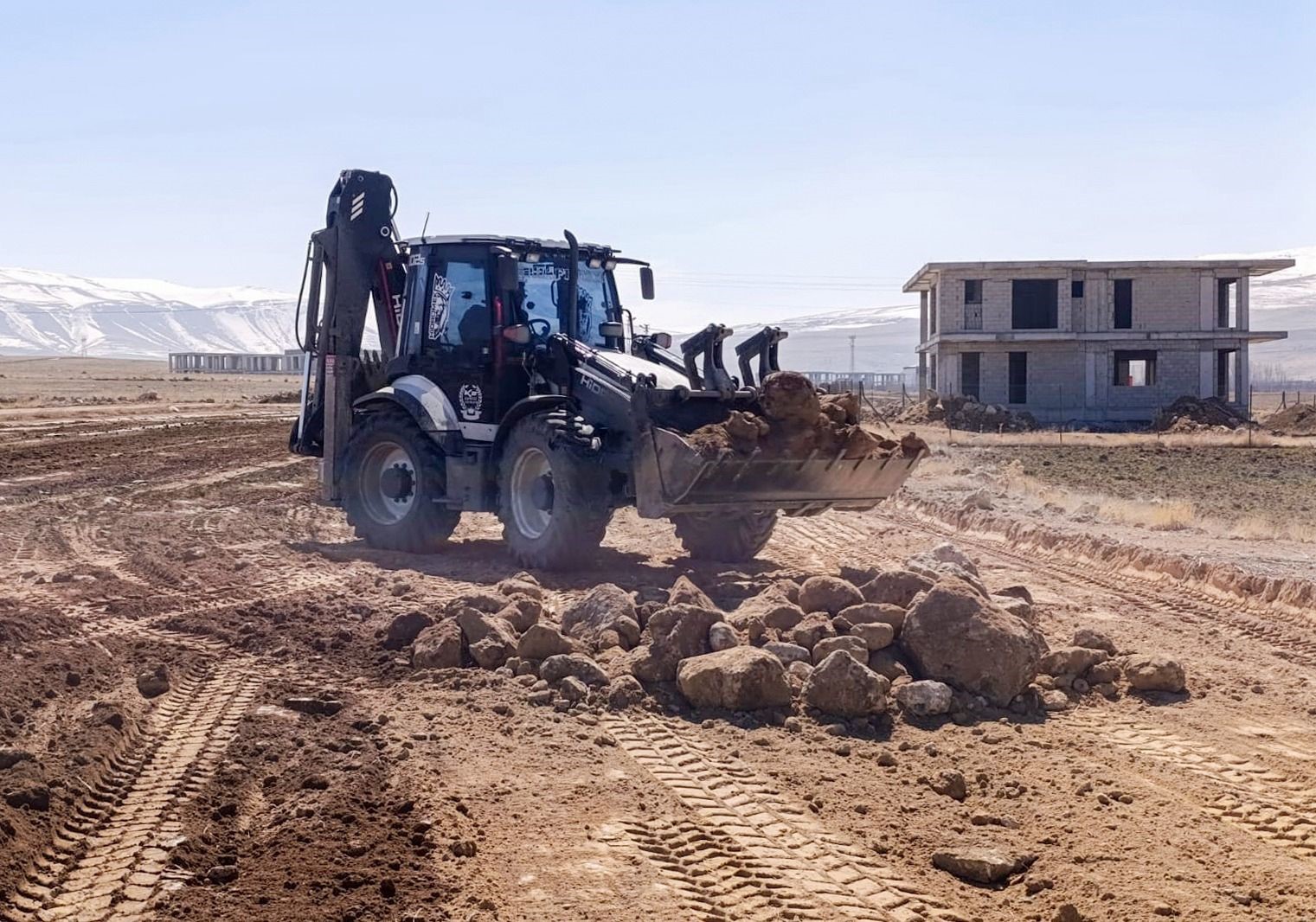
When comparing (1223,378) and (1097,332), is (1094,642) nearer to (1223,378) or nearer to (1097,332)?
(1097,332)

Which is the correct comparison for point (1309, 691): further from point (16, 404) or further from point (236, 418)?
point (16, 404)

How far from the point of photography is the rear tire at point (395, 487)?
542 inches

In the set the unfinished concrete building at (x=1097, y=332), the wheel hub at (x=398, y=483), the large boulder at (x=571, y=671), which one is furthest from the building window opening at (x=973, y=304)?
the large boulder at (x=571, y=671)

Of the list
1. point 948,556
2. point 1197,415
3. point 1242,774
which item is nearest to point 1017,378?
point 1197,415

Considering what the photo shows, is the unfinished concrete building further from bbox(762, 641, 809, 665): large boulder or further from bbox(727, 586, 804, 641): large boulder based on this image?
bbox(762, 641, 809, 665): large boulder

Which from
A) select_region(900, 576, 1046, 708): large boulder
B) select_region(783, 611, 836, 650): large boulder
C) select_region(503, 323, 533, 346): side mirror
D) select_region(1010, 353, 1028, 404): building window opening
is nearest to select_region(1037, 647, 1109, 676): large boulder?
select_region(900, 576, 1046, 708): large boulder

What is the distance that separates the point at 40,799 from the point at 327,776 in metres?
1.17

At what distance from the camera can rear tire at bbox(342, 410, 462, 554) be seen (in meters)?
13.8

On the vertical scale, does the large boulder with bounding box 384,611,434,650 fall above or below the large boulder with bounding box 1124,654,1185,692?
above

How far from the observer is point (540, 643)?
28.5 ft

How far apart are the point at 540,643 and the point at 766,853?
10.4ft

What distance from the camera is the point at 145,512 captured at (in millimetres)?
17469

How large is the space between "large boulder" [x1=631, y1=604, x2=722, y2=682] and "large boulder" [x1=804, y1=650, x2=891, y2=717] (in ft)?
2.85

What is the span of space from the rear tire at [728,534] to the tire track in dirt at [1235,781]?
5.30 meters
